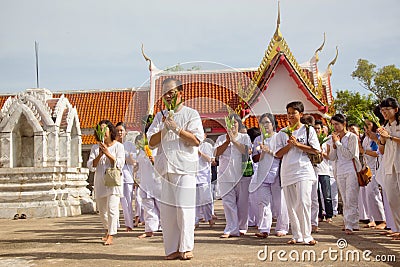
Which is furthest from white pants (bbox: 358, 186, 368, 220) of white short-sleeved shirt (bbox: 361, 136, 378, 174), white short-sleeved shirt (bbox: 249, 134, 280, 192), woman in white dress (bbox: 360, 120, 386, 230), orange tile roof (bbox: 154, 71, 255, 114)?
orange tile roof (bbox: 154, 71, 255, 114)

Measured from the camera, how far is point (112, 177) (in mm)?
6816

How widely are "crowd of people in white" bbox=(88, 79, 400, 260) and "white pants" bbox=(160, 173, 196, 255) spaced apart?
1 centimetres

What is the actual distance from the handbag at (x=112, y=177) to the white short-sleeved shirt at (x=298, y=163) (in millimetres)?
2131

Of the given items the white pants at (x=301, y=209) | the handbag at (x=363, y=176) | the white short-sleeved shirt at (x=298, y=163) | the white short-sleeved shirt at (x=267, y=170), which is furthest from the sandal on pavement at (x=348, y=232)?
the white short-sleeved shirt at (x=298, y=163)

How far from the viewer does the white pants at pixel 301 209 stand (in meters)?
6.40

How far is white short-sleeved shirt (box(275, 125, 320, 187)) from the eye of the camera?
21.2 feet

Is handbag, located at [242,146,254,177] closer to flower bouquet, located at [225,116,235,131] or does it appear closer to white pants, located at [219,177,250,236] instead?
white pants, located at [219,177,250,236]

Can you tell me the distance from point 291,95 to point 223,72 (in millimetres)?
3056

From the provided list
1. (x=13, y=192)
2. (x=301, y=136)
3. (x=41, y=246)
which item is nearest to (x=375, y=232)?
(x=301, y=136)

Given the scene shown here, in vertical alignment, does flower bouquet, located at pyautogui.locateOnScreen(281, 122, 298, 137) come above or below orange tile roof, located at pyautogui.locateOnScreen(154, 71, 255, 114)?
below

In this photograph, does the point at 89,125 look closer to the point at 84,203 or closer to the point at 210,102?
the point at 84,203

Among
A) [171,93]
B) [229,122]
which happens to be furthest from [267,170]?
[171,93]

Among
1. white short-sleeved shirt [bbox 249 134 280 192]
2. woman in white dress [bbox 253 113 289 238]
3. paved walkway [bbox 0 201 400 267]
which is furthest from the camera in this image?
white short-sleeved shirt [bbox 249 134 280 192]

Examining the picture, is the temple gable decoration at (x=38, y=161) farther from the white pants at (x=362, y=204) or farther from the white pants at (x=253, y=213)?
the white pants at (x=362, y=204)
